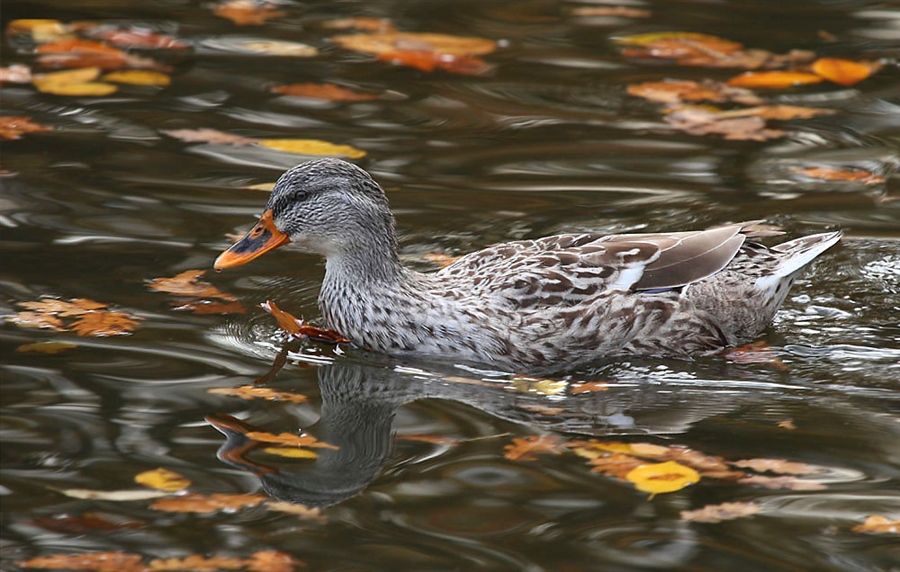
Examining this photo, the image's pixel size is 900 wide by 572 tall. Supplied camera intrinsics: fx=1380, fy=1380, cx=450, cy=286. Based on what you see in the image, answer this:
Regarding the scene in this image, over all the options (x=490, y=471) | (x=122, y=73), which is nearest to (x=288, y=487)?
(x=490, y=471)

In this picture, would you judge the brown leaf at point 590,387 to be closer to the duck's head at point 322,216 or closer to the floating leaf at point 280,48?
the duck's head at point 322,216

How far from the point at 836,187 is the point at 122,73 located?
599cm

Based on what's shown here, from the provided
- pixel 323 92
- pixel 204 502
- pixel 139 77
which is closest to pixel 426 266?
pixel 323 92

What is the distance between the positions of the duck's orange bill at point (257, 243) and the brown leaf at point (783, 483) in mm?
3012

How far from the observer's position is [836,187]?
9.75 m

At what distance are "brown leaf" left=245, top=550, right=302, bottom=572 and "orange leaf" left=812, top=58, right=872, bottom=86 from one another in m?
7.96

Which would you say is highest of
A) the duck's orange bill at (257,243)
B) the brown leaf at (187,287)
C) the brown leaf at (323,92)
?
the brown leaf at (323,92)

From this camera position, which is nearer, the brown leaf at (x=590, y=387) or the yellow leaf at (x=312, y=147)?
the brown leaf at (x=590, y=387)

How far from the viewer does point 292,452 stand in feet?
20.6

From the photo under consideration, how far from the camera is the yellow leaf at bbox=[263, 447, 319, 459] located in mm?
6233

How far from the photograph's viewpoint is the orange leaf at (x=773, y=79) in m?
11.6

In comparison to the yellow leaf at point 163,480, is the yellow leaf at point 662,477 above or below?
below

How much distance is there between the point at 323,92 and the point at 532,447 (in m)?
5.82

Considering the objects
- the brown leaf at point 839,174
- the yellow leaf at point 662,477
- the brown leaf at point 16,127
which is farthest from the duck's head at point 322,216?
the brown leaf at point 839,174
